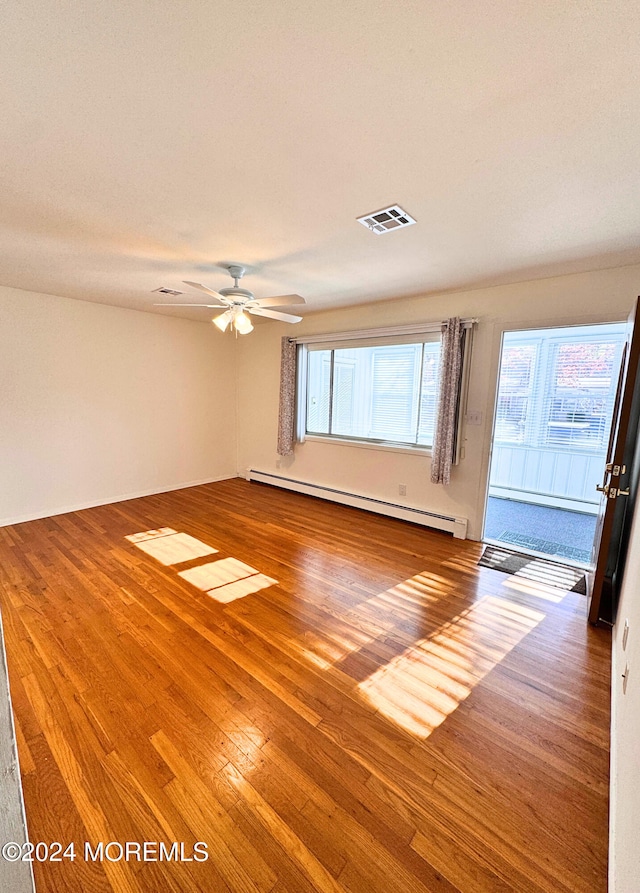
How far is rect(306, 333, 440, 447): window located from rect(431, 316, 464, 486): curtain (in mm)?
228

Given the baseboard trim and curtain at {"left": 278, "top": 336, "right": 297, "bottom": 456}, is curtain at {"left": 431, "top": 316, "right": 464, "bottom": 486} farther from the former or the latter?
the baseboard trim

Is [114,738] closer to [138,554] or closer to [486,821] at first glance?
[486,821]

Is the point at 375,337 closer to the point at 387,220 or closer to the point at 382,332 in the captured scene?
the point at 382,332

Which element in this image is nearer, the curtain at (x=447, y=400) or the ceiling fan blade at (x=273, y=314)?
the ceiling fan blade at (x=273, y=314)

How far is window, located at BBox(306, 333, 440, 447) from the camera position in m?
4.18

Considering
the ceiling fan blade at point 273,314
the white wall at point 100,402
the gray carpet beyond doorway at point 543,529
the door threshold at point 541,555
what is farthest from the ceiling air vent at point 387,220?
the white wall at point 100,402

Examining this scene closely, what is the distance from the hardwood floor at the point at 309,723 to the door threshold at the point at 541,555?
65 cm

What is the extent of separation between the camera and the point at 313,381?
5.26 m

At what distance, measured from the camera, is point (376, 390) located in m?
4.65

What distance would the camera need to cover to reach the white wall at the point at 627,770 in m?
0.94

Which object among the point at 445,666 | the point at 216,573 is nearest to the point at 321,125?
the point at 445,666

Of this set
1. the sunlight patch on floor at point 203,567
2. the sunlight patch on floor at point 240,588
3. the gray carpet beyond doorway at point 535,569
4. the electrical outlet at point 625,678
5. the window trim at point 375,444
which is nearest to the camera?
the electrical outlet at point 625,678

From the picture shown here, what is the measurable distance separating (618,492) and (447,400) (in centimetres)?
175

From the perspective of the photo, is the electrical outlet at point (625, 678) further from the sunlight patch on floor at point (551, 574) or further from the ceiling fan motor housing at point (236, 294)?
the ceiling fan motor housing at point (236, 294)
